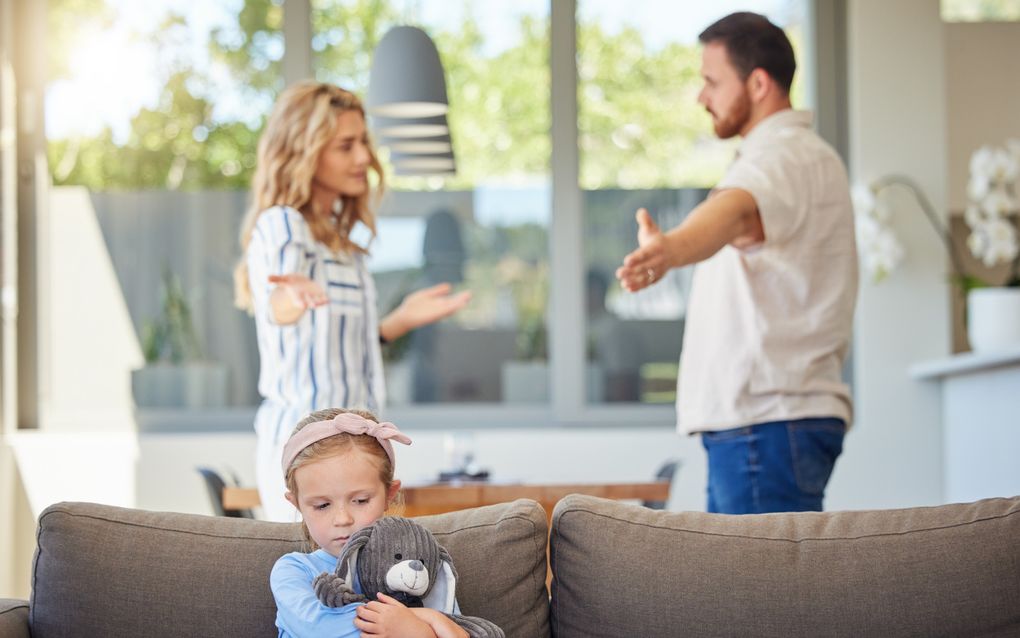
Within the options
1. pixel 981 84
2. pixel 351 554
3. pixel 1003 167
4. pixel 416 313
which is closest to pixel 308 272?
pixel 416 313

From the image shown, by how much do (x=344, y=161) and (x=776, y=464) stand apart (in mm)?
1161

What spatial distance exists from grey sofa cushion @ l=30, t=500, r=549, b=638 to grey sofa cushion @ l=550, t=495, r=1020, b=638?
0.26 feet

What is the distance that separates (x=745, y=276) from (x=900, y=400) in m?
2.90

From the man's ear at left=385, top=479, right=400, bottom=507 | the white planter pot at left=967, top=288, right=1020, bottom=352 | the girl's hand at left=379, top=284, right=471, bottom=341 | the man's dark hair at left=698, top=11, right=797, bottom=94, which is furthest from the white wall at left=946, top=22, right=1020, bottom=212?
the man's ear at left=385, top=479, right=400, bottom=507

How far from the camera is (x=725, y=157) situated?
215 inches

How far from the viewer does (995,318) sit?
15.6 feet

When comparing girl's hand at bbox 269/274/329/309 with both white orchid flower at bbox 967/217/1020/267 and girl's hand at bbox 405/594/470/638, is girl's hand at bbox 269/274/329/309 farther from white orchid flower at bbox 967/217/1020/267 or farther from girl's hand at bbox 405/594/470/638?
white orchid flower at bbox 967/217/1020/267

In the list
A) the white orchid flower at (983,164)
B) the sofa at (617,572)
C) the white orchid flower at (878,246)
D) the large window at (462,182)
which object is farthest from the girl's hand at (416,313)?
the white orchid flower at (983,164)

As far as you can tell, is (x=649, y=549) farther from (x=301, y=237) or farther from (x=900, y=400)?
(x=900, y=400)

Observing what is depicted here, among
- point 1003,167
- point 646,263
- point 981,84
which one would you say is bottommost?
point 646,263

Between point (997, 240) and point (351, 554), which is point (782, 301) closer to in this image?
point (351, 554)

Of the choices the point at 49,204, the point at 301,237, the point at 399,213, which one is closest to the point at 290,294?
the point at 301,237

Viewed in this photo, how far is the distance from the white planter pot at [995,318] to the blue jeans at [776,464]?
8.06ft

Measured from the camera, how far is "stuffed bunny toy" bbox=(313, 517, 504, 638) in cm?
176
